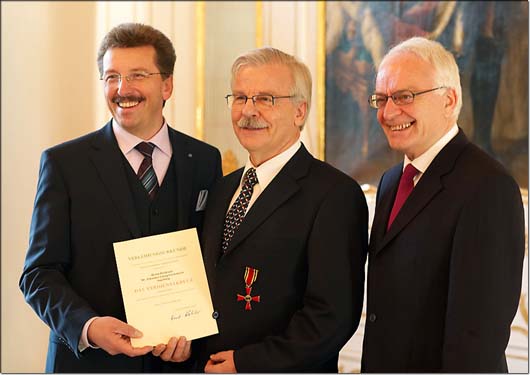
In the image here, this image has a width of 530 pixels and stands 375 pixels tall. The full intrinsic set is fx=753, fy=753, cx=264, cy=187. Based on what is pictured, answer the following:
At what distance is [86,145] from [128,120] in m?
0.20

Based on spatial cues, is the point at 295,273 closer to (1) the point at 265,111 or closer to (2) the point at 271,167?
(2) the point at 271,167

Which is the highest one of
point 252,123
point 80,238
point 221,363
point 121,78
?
point 121,78

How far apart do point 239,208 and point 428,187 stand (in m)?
0.70

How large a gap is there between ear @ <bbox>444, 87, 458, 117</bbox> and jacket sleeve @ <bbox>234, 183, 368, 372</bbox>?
45cm

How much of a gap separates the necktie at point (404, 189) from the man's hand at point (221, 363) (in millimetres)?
710

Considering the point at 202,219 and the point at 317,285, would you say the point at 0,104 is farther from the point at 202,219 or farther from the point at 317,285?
the point at 317,285

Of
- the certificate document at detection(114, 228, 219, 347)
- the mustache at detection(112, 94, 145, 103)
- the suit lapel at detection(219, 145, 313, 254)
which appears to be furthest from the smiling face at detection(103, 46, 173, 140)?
the suit lapel at detection(219, 145, 313, 254)

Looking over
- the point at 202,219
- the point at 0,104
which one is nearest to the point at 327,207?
the point at 202,219

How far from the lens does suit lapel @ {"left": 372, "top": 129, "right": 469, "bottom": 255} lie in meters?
2.50

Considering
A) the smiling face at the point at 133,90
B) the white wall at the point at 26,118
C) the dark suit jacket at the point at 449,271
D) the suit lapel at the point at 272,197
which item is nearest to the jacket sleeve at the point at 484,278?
the dark suit jacket at the point at 449,271

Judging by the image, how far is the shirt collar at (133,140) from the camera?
3039 mm

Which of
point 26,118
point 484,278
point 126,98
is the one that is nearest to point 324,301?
point 484,278

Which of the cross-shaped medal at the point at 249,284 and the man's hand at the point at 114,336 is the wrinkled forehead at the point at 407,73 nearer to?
the cross-shaped medal at the point at 249,284

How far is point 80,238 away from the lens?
9.45ft
